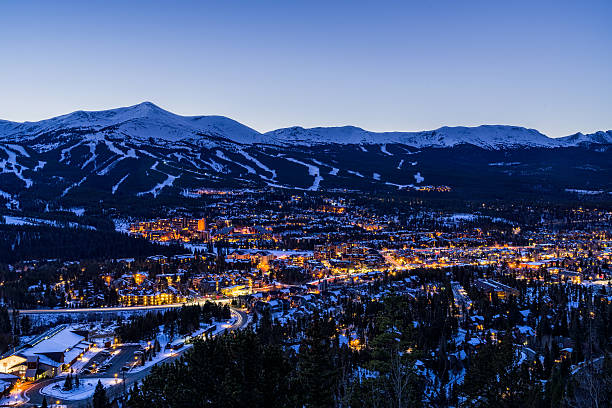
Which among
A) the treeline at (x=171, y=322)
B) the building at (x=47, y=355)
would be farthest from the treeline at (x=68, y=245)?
the building at (x=47, y=355)

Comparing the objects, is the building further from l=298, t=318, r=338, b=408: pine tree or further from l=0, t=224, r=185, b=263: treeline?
l=0, t=224, r=185, b=263: treeline

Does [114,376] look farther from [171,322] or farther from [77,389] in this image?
[171,322]

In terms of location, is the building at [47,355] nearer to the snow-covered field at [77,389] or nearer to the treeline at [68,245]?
the snow-covered field at [77,389]

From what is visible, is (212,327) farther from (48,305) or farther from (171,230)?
(171,230)

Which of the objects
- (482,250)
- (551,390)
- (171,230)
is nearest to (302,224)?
(171,230)

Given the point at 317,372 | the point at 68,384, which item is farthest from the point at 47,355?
the point at 317,372

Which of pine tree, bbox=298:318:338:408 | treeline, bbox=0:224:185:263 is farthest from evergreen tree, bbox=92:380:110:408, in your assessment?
treeline, bbox=0:224:185:263
